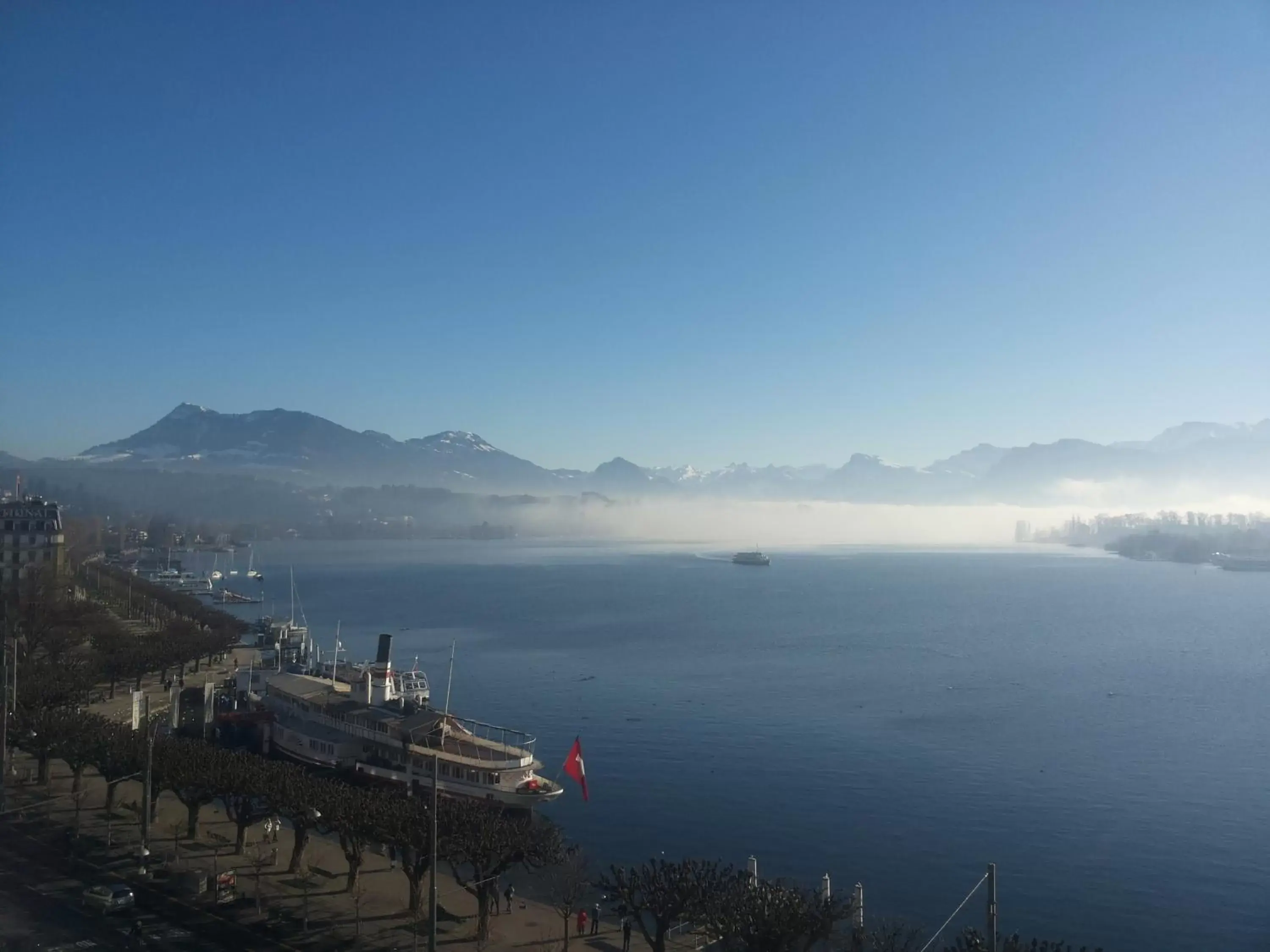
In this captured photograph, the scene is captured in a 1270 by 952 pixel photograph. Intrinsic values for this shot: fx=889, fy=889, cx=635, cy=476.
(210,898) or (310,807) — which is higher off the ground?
(310,807)

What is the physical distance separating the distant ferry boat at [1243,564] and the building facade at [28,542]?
335 ft

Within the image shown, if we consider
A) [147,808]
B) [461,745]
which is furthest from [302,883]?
[461,745]

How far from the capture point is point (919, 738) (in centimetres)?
2166

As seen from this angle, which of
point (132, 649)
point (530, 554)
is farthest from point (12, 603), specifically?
point (530, 554)

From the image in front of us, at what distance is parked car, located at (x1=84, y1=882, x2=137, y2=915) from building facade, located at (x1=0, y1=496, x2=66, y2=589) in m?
33.7

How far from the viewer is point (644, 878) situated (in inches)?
407

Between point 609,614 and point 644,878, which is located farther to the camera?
point 609,614

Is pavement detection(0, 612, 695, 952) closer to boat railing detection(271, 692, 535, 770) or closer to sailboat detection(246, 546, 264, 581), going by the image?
boat railing detection(271, 692, 535, 770)

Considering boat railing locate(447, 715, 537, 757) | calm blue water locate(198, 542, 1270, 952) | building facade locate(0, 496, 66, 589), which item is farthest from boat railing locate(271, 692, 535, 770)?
building facade locate(0, 496, 66, 589)

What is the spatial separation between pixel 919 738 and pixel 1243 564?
299 feet

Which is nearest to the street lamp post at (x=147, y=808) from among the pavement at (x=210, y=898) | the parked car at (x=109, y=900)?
the pavement at (x=210, y=898)

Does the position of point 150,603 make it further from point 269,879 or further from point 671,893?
point 671,893

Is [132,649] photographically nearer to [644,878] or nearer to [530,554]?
[644,878]

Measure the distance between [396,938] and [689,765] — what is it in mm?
10286
